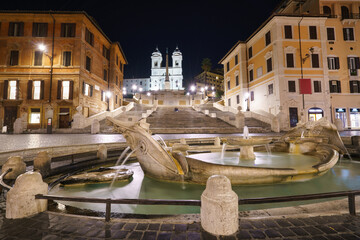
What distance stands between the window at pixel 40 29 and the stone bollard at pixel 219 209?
32223mm

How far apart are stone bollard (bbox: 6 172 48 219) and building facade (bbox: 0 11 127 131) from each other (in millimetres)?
23864

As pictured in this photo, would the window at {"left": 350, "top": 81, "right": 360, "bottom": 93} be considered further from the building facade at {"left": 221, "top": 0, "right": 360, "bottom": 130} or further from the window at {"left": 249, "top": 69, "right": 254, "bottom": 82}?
the window at {"left": 249, "top": 69, "right": 254, "bottom": 82}

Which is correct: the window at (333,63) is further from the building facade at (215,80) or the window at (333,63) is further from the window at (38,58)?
the building facade at (215,80)

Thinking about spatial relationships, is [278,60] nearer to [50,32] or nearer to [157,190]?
[157,190]

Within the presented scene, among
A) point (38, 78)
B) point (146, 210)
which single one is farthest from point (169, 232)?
point (38, 78)

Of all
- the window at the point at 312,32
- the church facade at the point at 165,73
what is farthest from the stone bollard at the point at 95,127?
the church facade at the point at 165,73

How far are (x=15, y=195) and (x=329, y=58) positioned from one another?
34.3 m

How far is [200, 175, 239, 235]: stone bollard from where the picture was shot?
2.17 m

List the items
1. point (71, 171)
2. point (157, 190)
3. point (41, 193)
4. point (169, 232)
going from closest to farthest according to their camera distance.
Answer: point (169, 232)
point (41, 193)
point (157, 190)
point (71, 171)

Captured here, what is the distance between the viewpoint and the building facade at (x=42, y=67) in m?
23.9

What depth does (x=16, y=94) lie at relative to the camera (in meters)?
24.0

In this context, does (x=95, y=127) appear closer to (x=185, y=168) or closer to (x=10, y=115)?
Result: (x=10, y=115)

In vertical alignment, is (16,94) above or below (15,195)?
above

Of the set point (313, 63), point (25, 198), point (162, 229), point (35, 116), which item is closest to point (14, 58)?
point (35, 116)
